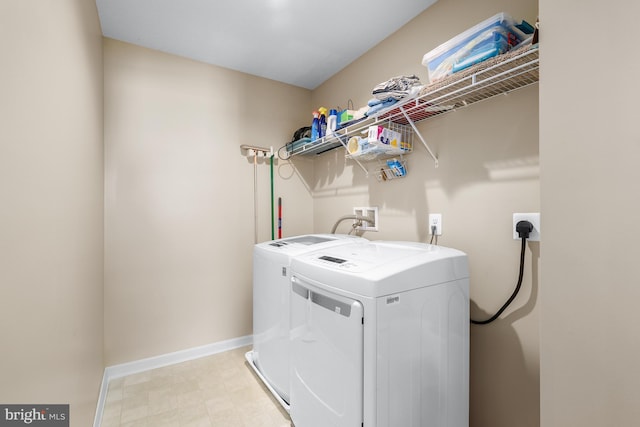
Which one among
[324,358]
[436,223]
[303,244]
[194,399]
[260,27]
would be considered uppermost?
[260,27]

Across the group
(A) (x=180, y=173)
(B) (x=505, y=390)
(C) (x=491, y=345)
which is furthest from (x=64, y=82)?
(B) (x=505, y=390)

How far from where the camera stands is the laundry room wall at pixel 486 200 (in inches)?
49.9

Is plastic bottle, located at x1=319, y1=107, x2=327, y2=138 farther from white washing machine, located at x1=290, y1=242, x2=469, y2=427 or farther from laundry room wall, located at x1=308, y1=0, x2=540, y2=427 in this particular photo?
white washing machine, located at x1=290, y1=242, x2=469, y2=427

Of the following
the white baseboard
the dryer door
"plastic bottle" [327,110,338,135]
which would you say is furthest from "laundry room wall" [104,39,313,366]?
the dryer door

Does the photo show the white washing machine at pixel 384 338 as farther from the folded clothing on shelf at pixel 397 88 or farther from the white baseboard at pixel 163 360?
the white baseboard at pixel 163 360

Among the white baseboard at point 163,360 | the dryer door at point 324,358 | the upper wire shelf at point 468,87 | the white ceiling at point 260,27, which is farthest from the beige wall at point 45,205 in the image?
the upper wire shelf at point 468,87

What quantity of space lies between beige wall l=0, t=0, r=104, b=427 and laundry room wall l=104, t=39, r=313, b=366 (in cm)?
74

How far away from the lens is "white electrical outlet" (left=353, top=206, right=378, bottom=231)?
84.6 inches

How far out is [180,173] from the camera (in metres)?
2.36

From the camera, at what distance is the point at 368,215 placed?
7.30ft

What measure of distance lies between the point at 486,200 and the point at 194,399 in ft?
7.13

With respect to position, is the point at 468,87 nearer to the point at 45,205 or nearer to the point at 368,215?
the point at 368,215

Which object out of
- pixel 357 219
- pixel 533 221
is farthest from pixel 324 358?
pixel 357 219

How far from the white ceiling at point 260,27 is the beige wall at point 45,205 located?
1.93 ft
